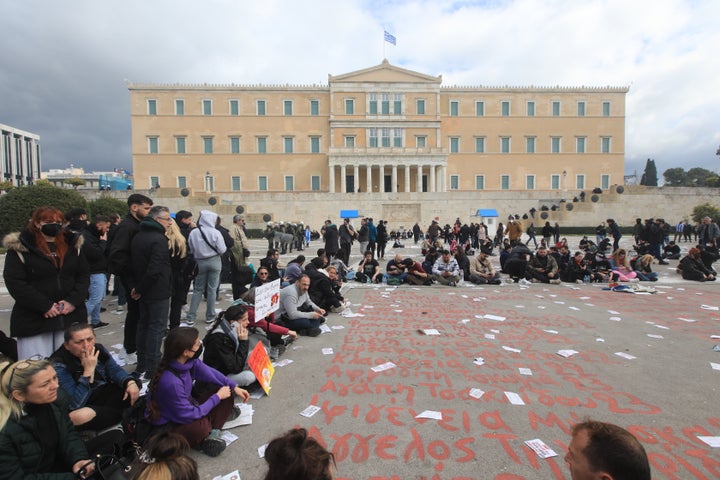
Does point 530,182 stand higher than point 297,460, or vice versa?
point 530,182

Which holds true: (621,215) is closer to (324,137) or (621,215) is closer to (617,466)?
(324,137)

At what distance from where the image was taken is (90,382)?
311 centimetres

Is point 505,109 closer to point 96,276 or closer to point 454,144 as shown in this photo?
point 454,144

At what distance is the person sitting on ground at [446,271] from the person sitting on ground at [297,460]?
29.0 ft

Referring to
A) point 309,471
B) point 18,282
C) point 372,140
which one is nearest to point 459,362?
point 309,471

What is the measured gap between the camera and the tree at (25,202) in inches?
723

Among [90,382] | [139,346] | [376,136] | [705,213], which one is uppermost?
[376,136]

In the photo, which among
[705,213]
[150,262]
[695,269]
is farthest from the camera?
[705,213]

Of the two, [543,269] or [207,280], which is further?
[543,269]

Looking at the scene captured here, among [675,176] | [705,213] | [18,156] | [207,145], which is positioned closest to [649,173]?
[675,176]

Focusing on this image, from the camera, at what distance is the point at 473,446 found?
3096mm

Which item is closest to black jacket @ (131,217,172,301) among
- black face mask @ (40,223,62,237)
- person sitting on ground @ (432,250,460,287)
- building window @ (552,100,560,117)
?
black face mask @ (40,223,62,237)

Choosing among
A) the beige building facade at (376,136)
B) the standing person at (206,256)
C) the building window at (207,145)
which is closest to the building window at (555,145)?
the beige building facade at (376,136)

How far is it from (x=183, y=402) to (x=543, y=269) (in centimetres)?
970
